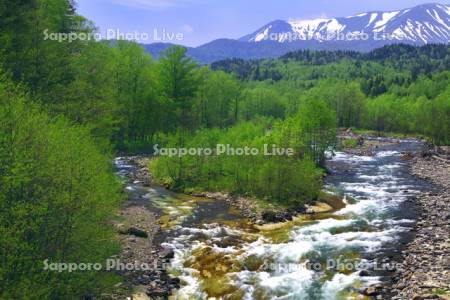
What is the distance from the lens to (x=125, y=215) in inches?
1598

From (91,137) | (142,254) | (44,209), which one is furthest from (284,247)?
(44,209)

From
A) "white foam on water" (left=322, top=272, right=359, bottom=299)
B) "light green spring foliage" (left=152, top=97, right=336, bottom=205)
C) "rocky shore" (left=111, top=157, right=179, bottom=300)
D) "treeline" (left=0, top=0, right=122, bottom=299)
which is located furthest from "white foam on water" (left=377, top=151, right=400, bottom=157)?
"treeline" (left=0, top=0, right=122, bottom=299)

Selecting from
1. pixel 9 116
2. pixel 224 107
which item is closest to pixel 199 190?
pixel 9 116

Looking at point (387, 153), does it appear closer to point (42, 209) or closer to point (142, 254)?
point (142, 254)

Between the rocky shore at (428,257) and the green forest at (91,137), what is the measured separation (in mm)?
12577

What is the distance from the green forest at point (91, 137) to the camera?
59.5 feet

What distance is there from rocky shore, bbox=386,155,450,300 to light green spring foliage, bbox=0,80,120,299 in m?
18.6

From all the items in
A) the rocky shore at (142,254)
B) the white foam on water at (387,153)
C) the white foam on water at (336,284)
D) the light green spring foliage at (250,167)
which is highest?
the light green spring foliage at (250,167)

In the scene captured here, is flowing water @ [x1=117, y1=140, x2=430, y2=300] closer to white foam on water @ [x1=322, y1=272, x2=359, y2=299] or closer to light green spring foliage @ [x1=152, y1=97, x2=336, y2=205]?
white foam on water @ [x1=322, y1=272, x2=359, y2=299]

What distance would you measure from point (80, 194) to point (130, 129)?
204ft

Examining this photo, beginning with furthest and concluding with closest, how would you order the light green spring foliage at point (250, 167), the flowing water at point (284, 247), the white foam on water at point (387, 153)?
the white foam on water at point (387, 153) → the light green spring foliage at point (250, 167) → the flowing water at point (284, 247)

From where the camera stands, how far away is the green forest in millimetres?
18141

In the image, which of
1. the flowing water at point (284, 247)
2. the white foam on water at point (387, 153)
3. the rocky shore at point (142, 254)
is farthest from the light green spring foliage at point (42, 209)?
the white foam on water at point (387, 153)

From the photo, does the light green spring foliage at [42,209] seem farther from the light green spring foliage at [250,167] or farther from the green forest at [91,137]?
the light green spring foliage at [250,167]
